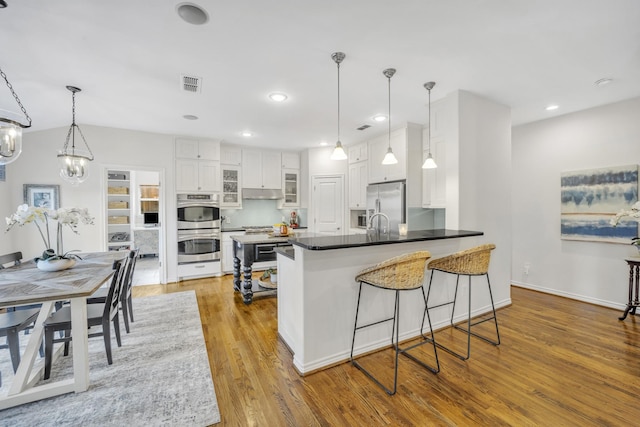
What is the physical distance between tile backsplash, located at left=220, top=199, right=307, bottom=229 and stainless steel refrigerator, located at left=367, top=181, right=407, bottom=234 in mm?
2061

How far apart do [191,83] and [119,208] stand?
19.4ft

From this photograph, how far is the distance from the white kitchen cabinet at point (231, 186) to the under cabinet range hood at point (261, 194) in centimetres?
15

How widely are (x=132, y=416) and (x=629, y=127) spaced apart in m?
5.77

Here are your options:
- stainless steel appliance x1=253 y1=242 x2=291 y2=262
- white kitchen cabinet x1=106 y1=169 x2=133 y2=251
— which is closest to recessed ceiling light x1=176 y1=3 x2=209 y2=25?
stainless steel appliance x1=253 y1=242 x2=291 y2=262

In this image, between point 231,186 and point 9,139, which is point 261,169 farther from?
point 9,139

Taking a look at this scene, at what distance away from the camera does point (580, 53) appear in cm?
235

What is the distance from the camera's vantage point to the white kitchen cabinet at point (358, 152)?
16.8ft

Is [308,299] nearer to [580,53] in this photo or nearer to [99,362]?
[99,362]

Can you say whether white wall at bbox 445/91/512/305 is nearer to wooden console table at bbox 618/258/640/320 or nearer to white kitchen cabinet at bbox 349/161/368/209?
wooden console table at bbox 618/258/640/320

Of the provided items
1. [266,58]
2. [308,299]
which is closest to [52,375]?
[308,299]

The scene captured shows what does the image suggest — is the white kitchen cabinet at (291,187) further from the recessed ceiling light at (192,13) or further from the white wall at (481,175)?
the recessed ceiling light at (192,13)

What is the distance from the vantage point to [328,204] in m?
5.73

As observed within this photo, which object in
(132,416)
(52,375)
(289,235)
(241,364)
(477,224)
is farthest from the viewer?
(289,235)

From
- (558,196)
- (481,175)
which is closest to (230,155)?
(481,175)
